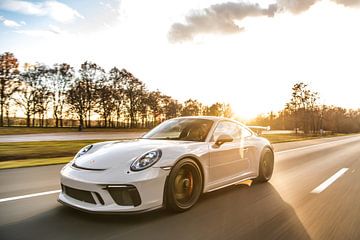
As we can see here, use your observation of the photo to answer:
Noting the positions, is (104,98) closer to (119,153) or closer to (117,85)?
(117,85)

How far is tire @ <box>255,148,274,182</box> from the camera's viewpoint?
257 inches

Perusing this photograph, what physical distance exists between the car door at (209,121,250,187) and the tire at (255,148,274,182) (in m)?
0.73

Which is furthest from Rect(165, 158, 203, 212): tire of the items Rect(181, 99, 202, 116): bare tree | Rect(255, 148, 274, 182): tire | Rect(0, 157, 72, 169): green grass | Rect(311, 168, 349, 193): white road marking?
Rect(181, 99, 202, 116): bare tree

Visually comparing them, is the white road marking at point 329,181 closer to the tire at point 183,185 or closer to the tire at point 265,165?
the tire at point 265,165

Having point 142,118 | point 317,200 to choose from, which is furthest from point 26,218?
point 142,118

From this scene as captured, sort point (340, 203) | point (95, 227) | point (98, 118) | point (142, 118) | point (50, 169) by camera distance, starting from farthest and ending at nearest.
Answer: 1. point (142, 118)
2. point (98, 118)
3. point (50, 169)
4. point (340, 203)
5. point (95, 227)

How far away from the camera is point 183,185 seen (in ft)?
14.4

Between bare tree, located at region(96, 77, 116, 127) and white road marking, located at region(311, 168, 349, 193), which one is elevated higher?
bare tree, located at region(96, 77, 116, 127)

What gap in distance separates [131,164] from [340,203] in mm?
3428

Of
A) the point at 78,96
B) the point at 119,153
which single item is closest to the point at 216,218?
the point at 119,153

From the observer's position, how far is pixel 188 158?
444 centimetres

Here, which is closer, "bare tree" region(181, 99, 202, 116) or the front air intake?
the front air intake

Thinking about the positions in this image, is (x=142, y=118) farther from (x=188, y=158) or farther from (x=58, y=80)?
(x=188, y=158)

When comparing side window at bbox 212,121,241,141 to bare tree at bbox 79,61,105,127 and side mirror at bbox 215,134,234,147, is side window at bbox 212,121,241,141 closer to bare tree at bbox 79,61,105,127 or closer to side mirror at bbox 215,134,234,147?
side mirror at bbox 215,134,234,147
